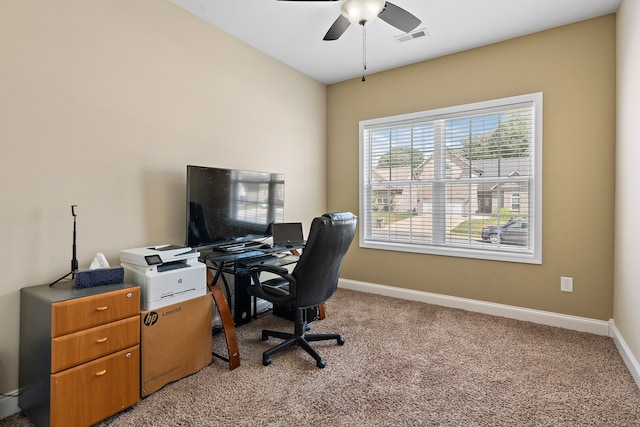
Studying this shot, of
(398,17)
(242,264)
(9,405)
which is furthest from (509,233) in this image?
(9,405)

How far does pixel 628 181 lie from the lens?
2.30 meters

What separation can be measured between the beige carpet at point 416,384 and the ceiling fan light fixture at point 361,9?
7.82 feet

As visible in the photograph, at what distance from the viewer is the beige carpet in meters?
1.73

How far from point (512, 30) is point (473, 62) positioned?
43 cm

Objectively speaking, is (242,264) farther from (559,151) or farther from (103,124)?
(559,151)

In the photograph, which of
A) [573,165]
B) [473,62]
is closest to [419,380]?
[573,165]

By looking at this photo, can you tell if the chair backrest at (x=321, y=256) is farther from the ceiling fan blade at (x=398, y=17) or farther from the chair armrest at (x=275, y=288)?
the ceiling fan blade at (x=398, y=17)

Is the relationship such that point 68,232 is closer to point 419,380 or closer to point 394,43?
point 419,380

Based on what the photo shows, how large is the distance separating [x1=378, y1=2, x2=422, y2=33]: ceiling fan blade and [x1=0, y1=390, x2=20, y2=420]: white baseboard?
3.21m

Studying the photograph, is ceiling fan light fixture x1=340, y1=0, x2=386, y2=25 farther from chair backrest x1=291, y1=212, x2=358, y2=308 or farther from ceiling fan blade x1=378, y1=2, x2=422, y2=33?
chair backrest x1=291, y1=212, x2=358, y2=308

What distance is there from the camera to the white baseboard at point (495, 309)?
9.24ft

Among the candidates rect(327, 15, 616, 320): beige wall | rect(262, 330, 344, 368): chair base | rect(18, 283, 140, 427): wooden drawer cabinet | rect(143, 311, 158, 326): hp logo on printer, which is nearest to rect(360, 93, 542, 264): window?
rect(327, 15, 616, 320): beige wall

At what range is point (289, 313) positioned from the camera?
308cm

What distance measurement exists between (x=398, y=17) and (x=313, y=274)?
6.13 ft
